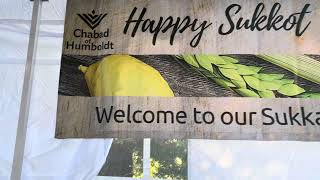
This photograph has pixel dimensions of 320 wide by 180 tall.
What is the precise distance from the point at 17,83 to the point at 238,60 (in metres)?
0.87

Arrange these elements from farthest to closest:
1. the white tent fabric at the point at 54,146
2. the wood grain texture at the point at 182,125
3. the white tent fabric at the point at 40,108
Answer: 1. the white tent fabric at the point at 40,108
2. the white tent fabric at the point at 54,146
3. the wood grain texture at the point at 182,125

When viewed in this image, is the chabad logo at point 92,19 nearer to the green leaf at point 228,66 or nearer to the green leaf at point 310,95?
the green leaf at point 228,66

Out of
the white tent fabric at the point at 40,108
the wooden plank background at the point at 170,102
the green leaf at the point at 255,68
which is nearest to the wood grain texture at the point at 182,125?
the wooden plank background at the point at 170,102

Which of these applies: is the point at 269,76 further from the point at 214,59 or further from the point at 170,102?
the point at 170,102

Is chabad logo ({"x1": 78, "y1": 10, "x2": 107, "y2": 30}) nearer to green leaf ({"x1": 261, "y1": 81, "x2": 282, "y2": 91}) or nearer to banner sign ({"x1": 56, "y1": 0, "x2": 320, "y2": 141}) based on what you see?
banner sign ({"x1": 56, "y1": 0, "x2": 320, "y2": 141})

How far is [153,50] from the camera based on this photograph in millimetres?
1260

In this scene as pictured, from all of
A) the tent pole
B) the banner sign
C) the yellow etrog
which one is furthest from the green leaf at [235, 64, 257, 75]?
the tent pole

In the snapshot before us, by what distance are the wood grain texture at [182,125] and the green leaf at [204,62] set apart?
11 centimetres

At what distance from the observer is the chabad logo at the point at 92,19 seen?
129 centimetres

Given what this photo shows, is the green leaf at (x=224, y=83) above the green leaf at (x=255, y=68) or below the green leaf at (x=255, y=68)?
below

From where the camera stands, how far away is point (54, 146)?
4.61 feet

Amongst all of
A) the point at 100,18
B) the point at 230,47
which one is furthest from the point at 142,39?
the point at 230,47

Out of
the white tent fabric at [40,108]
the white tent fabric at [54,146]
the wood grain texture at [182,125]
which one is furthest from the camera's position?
the white tent fabric at [40,108]

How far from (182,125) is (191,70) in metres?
0.19
